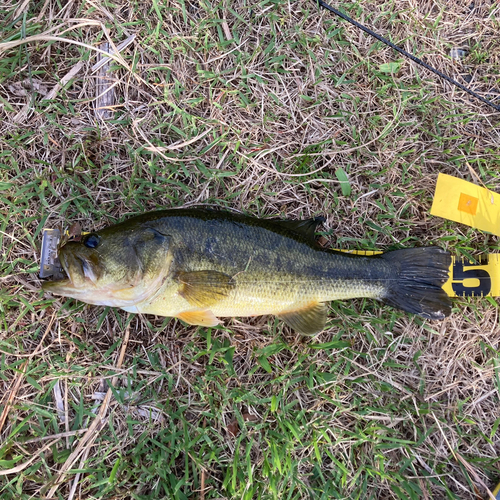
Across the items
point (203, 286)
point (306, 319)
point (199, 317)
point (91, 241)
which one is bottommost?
point (306, 319)

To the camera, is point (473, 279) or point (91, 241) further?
point (473, 279)

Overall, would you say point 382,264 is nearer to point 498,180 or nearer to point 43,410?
point 498,180

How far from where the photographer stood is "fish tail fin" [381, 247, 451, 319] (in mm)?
2861

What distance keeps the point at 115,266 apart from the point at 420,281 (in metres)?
2.49

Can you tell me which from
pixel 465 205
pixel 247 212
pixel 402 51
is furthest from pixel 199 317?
pixel 402 51

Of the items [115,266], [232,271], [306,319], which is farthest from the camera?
[306,319]

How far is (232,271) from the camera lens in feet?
8.29

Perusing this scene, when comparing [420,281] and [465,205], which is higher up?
[465,205]

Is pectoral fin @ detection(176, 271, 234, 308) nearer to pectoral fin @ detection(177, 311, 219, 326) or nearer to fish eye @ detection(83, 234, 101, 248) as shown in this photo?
pectoral fin @ detection(177, 311, 219, 326)

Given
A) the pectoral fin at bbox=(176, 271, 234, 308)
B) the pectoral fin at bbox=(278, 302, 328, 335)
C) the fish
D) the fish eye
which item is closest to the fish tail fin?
the fish

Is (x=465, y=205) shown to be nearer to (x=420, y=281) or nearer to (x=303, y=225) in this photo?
(x=420, y=281)

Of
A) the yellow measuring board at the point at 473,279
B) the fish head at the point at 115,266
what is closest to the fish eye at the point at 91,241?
the fish head at the point at 115,266

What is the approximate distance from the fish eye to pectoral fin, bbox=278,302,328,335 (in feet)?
5.02

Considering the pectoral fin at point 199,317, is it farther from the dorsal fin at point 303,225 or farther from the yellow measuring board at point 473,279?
the yellow measuring board at point 473,279
